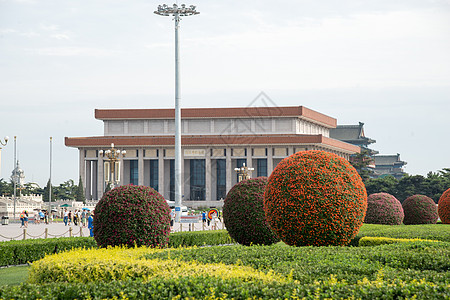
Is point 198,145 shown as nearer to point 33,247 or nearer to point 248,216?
point 33,247

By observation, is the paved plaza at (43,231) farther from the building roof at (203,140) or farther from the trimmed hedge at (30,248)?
the building roof at (203,140)

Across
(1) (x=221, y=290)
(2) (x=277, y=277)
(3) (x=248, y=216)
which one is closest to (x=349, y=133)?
(3) (x=248, y=216)

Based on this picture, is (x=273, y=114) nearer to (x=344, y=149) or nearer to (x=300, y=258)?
(x=344, y=149)

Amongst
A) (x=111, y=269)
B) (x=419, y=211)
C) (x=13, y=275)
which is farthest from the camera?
(x=419, y=211)

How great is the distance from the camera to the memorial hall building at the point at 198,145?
6862cm

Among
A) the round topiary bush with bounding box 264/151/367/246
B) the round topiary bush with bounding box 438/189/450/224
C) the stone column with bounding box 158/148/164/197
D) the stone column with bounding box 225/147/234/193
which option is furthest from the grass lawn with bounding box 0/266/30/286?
the stone column with bounding box 225/147/234/193

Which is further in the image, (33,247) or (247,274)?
(33,247)

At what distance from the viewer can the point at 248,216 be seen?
50.2 ft

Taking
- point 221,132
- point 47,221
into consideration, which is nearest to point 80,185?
point 221,132

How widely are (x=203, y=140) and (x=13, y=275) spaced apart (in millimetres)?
54157

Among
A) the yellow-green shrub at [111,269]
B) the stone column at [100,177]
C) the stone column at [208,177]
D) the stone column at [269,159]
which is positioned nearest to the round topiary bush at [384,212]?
the yellow-green shrub at [111,269]

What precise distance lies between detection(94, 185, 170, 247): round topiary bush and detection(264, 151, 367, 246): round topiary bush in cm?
276

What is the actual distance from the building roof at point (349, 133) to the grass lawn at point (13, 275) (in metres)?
77.7

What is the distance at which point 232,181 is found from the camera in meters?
71.9
